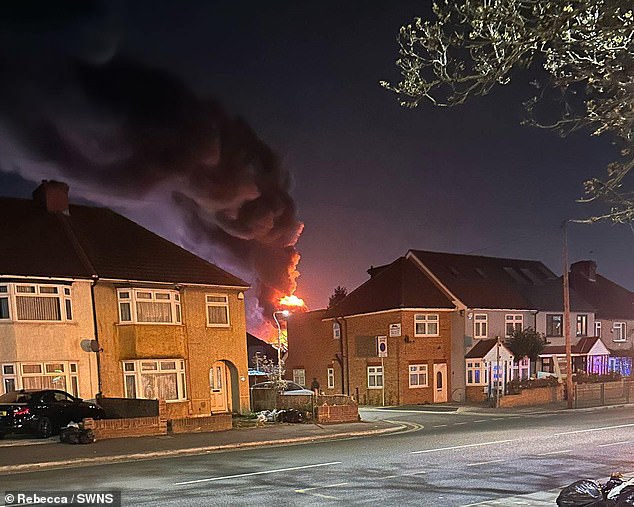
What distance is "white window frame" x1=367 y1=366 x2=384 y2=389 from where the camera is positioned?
35000 mm

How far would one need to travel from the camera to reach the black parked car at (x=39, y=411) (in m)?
18.0

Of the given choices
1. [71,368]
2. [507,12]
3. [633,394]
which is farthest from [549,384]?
[507,12]

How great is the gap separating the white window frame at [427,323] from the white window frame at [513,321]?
16.7 ft

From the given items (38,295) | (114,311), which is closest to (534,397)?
(114,311)

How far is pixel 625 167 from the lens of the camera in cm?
773

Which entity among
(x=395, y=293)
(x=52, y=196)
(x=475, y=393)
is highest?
(x=52, y=196)

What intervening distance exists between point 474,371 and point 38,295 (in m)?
23.7

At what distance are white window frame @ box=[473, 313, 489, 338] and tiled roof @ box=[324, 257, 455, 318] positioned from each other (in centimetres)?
166

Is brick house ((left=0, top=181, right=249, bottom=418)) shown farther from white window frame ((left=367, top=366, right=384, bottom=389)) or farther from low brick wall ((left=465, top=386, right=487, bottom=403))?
low brick wall ((left=465, top=386, right=487, bottom=403))

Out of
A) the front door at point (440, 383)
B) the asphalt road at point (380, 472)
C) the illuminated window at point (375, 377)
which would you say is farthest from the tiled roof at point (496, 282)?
the asphalt road at point (380, 472)

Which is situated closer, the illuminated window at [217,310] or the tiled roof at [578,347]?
the illuminated window at [217,310]

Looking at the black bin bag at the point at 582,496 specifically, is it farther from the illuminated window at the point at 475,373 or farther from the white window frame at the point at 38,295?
the illuminated window at the point at 475,373

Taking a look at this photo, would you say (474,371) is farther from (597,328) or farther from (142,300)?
(142,300)

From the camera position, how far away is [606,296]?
47.8 m
